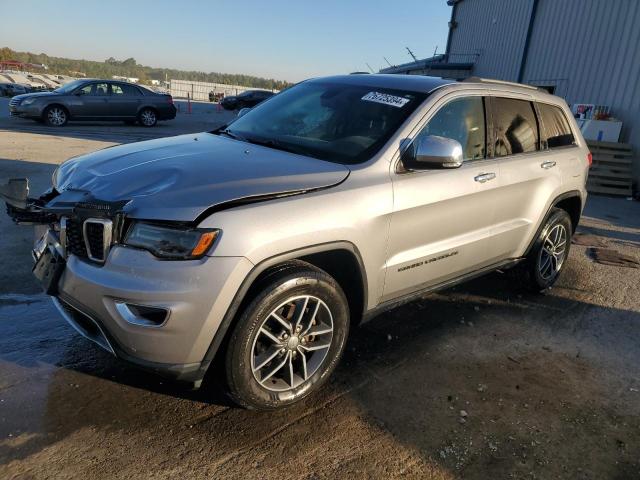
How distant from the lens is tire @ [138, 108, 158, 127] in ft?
56.6

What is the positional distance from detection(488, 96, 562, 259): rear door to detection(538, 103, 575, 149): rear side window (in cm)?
14

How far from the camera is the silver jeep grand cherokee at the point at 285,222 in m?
2.34

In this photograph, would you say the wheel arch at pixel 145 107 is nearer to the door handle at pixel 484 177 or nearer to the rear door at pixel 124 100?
the rear door at pixel 124 100

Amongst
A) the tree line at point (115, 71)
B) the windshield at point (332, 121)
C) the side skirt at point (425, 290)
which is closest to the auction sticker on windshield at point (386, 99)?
the windshield at point (332, 121)

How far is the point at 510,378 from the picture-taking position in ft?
10.9

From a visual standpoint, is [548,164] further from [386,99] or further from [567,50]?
[567,50]

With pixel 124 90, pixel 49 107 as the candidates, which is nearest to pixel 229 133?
pixel 49 107

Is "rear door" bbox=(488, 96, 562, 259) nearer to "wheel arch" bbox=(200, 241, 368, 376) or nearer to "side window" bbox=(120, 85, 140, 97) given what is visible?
"wheel arch" bbox=(200, 241, 368, 376)

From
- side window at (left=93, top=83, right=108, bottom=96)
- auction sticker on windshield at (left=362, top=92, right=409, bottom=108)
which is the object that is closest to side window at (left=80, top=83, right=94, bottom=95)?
side window at (left=93, top=83, right=108, bottom=96)

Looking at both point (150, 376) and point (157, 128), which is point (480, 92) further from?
point (157, 128)

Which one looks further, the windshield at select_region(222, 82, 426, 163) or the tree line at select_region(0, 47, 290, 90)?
the tree line at select_region(0, 47, 290, 90)

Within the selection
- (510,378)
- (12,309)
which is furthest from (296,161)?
(12,309)

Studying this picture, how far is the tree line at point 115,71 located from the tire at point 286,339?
96.1 m

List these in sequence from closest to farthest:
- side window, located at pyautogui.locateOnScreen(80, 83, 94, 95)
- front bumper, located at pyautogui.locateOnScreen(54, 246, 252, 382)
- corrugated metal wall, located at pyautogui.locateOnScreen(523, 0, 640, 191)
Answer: front bumper, located at pyautogui.locateOnScreen(54, 246, 252, 382) < corrugated metal wall, located at pyautogui.locateOnScreen(523, 0, 640, 191) < side window, located at pyautogui.locateOnScreen(80, 83, 94, 95)
